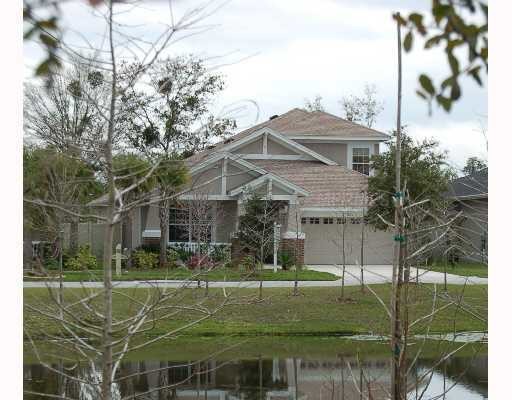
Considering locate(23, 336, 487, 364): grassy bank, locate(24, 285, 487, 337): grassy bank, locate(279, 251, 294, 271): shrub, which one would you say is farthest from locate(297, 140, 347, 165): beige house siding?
locate(23, 336, 487, 364): grassy bank

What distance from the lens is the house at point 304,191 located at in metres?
19.7


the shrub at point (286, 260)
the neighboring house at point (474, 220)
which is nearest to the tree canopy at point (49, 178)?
the neighboring house at point (474, 220)

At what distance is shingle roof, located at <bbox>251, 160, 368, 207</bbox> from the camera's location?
2098cm

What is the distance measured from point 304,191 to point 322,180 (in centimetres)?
191

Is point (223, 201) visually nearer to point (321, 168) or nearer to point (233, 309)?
point (321, 168)

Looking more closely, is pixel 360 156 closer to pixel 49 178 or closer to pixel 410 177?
pixel 410 177

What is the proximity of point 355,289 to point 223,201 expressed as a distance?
6.50 m

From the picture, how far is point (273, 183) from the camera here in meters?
19.8

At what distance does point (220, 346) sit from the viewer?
417 inches

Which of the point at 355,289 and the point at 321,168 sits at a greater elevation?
the point at 321,168

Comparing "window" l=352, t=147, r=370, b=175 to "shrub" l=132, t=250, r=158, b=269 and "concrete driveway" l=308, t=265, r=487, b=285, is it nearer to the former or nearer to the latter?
"concrete driveway" l=308, t=265, r=487, b=285

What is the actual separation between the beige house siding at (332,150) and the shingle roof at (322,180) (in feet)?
3.51

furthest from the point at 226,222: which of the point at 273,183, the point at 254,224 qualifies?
the point at 254,224
